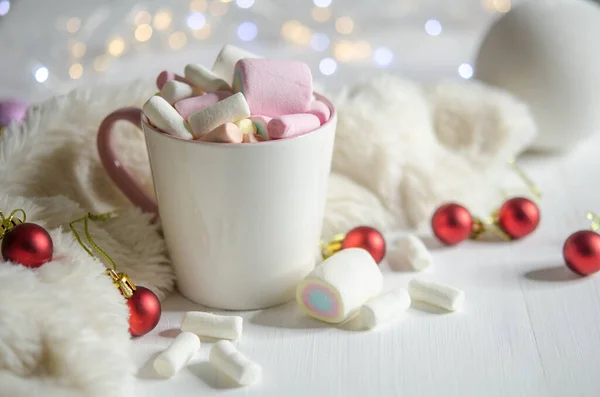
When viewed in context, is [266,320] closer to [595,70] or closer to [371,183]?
[371,183]

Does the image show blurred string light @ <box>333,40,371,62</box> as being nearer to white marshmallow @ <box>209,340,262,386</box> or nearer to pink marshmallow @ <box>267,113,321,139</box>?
pink marshmallow @ <box>267,113,321,139</box>

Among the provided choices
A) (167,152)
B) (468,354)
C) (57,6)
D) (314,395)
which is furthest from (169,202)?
(57,6)

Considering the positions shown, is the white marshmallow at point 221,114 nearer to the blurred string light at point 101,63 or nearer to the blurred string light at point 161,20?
the blurred string light at point 101,63

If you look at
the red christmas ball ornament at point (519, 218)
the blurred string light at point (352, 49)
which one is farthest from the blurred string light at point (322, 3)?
the red christmas ball ornament at point (519, 218)

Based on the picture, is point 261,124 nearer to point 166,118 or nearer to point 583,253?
point 166,118

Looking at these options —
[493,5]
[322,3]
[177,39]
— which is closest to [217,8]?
[177,39]

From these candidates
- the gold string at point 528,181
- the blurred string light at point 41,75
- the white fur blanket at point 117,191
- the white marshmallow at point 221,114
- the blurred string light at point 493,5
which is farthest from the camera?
the blurred string light at point 493,5
